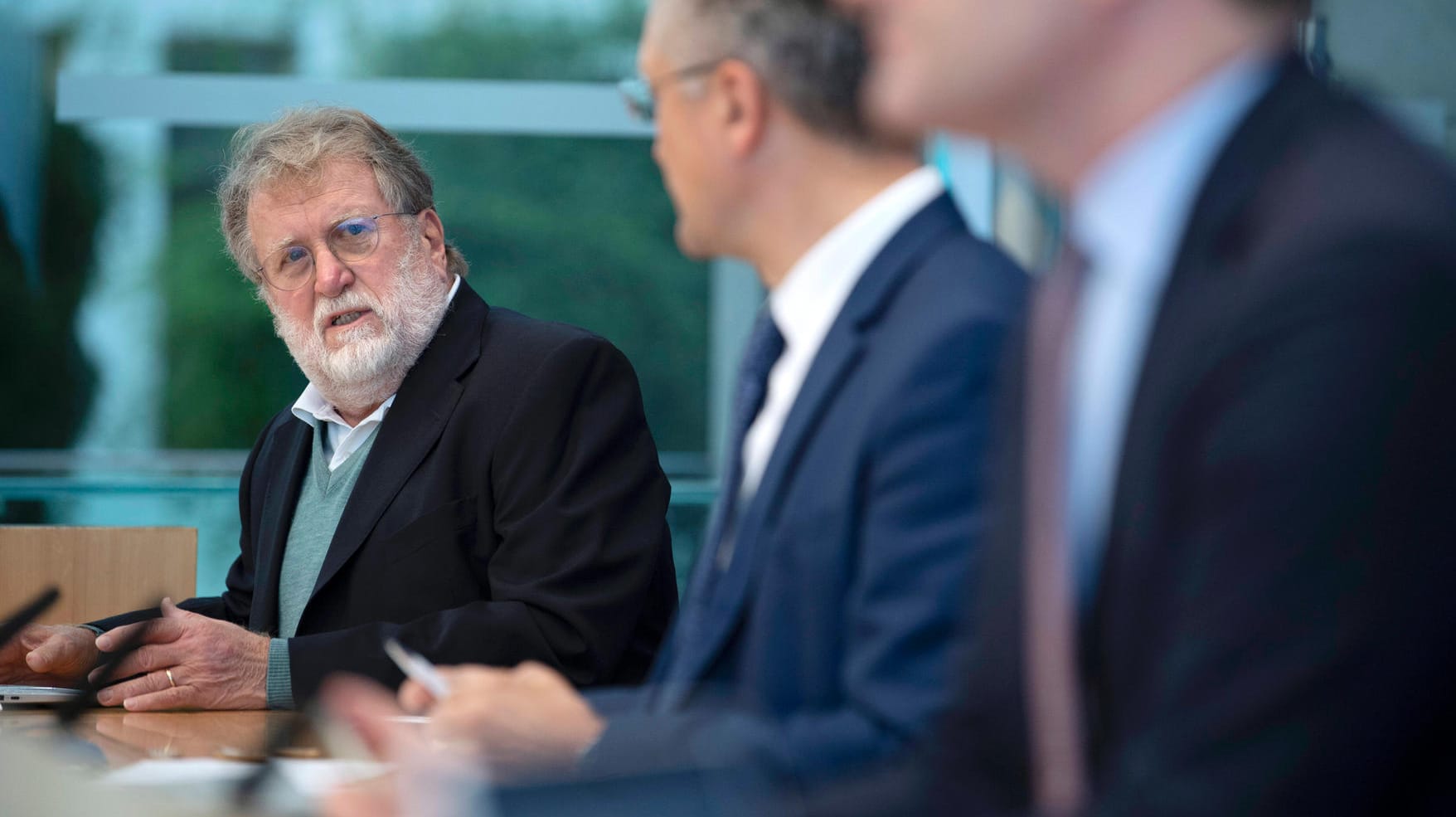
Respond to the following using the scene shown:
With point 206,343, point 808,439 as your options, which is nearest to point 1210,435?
point 808,439

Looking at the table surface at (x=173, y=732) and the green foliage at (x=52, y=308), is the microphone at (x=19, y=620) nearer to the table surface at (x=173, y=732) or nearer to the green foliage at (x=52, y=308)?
the table surface at (x=173, y=732)

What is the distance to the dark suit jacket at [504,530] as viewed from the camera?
2332 mm

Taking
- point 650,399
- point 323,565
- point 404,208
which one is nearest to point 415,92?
point 650,399

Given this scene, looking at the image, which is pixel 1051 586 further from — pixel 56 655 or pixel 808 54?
pixel 56 655

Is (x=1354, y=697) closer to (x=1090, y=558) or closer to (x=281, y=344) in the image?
(x=1090, y=558)

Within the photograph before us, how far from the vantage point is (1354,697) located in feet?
2.07

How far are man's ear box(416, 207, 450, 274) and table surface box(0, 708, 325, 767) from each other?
1.02 metres

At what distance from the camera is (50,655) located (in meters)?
2.33

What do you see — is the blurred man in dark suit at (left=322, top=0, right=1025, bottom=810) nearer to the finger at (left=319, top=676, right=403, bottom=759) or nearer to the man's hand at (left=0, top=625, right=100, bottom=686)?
the finger at (left=319, top=676, right=403, bottom=759)

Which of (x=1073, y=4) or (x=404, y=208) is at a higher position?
(x=1073, y=4)

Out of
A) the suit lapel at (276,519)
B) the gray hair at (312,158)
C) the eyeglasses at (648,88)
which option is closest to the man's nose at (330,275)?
the gray hair at (312,158)

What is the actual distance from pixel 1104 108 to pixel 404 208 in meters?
2.17

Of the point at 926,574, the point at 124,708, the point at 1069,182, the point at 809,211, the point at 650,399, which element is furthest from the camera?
the point at 650,399

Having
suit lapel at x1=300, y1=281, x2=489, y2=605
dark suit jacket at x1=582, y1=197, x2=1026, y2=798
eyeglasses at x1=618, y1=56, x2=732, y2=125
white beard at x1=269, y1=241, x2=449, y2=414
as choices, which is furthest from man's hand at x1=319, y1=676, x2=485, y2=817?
white beard at x1=269, y1=241, x2=449, y2=414
